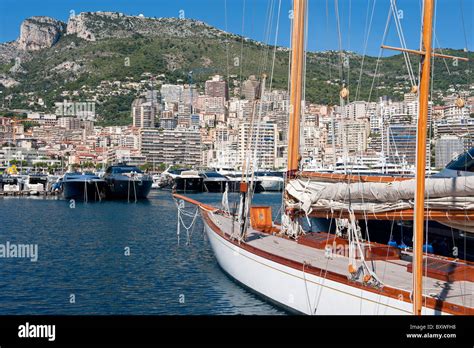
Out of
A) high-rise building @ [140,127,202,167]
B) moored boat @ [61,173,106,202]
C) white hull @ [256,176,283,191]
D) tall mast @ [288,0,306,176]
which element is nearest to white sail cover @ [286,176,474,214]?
tall mast @ [288,0,306,176]

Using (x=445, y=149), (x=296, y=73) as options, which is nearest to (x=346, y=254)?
(x=296, y=73)

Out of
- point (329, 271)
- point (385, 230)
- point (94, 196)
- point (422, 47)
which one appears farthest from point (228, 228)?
point (94, 196)

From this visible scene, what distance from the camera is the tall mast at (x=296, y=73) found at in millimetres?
18312

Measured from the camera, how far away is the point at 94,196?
71.8 m

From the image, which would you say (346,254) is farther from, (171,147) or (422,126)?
(171,147)

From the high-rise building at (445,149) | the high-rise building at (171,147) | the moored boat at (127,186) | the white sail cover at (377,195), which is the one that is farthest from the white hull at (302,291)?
the high-rise building at (171,147)

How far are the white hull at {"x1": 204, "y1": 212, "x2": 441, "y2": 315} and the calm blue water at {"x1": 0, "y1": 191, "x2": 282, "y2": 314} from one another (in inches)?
16.7

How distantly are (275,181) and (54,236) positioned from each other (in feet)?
242

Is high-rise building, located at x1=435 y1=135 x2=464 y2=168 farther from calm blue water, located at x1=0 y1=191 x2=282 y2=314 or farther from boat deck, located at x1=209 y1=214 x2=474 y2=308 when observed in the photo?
boat deck, located at x1=209 y1=214 x2=474 y2=308

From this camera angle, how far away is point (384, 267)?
1349cm

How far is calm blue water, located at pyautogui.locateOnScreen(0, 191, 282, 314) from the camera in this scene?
16438 mm

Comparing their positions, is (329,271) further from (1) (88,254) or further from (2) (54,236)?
(2) (54,236)

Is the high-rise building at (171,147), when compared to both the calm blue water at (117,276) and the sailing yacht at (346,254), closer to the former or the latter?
the calm blue water at (117,276)

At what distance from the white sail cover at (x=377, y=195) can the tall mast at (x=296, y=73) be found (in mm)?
Result: 1055
